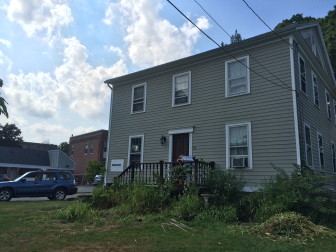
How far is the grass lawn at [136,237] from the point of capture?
18.8 ft

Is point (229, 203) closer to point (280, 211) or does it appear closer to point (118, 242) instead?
point (280, 211)

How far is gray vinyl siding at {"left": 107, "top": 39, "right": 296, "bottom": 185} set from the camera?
10766mm

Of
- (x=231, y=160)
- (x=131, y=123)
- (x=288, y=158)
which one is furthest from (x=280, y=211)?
(x=131, y=123)

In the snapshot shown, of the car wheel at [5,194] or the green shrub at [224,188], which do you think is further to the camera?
the car wheel at [5,194]

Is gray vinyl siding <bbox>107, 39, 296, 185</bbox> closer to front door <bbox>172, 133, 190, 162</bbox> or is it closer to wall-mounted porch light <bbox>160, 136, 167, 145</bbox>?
wall-mounted porch light <bbox>160, 136, 167, 145</bbox>

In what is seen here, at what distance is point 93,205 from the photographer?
10.9 metres

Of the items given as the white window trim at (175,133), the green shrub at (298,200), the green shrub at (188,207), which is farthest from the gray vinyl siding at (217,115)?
the green shrub at (188,207)

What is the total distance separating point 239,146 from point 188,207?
3.69 m

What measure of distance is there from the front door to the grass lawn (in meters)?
4.89

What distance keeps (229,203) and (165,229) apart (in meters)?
2.96

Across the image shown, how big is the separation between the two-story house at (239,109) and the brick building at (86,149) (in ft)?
87.3

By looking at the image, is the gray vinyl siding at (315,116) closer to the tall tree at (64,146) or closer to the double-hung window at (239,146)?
the double-hung window at (239,146)

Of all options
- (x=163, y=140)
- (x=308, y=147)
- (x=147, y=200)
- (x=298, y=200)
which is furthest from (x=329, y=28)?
(x=147, y=200)

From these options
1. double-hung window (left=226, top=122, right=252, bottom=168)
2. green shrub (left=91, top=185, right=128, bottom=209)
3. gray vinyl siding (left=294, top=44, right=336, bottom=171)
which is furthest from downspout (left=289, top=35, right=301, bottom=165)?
green shrub (left=91, top=185, right=128, bottom=209)
